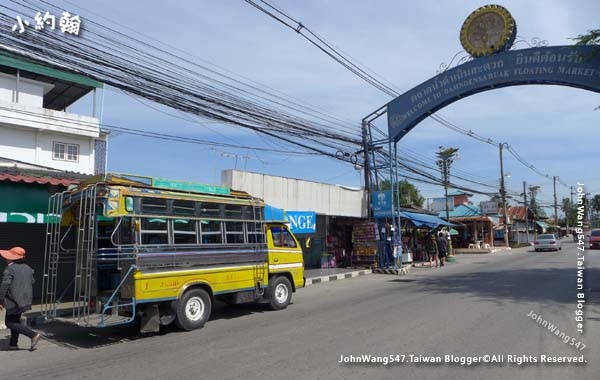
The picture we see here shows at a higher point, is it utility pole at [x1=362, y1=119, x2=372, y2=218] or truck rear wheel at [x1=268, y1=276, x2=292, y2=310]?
utility pole at [x1=362, y1=119, x2=372, y2=218]

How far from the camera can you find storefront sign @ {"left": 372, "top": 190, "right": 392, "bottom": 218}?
872 inches

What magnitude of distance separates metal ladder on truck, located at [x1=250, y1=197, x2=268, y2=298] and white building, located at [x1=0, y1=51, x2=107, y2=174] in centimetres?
1842

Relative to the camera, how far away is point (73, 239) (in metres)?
11.8

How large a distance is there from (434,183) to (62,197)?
83.3ft

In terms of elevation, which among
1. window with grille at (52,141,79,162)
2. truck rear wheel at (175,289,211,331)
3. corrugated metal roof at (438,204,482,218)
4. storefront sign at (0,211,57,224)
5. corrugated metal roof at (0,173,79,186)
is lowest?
truck rear wheel at (175,289,211,331)

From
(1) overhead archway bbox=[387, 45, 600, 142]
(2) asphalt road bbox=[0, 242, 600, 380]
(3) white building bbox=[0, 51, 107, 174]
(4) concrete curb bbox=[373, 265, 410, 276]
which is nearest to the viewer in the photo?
(2) asphalt road bbox=[0, 242, 600, 380]

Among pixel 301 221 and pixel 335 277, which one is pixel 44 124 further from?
pixel 335 277

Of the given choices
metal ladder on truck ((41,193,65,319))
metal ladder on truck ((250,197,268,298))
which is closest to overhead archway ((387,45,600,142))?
metal ladder on truck ((250,197,268,298))

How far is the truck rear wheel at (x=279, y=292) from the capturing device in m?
11.2

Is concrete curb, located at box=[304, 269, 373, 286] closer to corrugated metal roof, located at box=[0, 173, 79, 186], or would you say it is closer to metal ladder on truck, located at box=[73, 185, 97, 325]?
corrugated metal roof, located at box=[0, 173, 79, 186]

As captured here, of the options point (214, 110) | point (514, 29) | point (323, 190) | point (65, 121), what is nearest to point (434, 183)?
point (323, 190)

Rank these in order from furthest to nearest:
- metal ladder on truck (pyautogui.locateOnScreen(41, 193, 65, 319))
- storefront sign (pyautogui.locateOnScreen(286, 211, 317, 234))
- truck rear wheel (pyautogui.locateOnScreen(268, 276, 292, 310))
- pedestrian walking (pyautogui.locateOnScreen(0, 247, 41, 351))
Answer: storefront sign (pyautogui.locateOnScreen(286, 211, 317, 234)), truck rear wheel (pyautogui.locateOnScreen(268, 276, 292, 310)), metal ladder on truck (pyautogui.locateOnScreen(41, 193, 65, 319)), pedestrian walking (pyautogui.locateOnScreen(0, 247, 41, 351))

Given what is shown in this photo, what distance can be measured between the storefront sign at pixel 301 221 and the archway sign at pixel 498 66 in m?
6.79

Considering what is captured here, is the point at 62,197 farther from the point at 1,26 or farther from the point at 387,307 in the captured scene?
the point at 387,307
